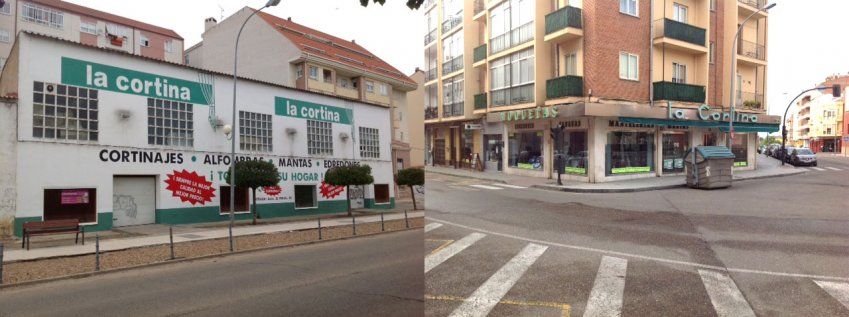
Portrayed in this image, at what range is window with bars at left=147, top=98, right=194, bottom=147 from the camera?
6.51 ft

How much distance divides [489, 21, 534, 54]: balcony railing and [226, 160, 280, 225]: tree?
1117 mm

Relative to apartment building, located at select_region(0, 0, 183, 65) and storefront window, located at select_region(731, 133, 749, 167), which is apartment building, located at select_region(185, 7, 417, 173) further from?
storefront window, located at select_region(731, 133, 749, 167)

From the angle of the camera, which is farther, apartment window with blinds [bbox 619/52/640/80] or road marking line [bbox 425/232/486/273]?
apartment window with blinds [bbox 619/52/640/80]

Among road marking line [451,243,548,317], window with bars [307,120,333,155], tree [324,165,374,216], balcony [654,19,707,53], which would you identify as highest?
balcony [654,19,707,53]

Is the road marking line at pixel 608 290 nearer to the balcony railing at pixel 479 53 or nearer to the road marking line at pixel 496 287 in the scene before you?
the road marking line at pixel 496 287

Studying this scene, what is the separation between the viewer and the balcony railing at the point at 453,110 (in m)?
2.12

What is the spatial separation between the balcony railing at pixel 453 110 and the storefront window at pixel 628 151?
0.73 metres

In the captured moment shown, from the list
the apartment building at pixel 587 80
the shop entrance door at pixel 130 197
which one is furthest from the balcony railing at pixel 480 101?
the shop entrance door at pixel 130 197

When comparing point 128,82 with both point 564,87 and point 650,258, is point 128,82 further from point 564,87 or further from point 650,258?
point 650,258

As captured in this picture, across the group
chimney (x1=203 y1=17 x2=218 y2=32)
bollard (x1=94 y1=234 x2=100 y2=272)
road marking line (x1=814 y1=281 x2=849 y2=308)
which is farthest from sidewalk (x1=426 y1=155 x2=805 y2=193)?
bollard (x1=94 y1=234 x2=100 y2=272)

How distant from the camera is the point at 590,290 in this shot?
6.10 feet

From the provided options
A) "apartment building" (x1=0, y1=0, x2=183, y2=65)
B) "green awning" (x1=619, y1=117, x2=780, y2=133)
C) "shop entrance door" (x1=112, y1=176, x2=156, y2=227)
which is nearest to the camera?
"apartment building" (x1=0, y1=0, x2=183, y2=65)

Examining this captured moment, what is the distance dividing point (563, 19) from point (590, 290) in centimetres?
115

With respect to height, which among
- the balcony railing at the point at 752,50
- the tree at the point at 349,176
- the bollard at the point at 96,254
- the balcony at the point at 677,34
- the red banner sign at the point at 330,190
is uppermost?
the balcony at the point at 677,34
